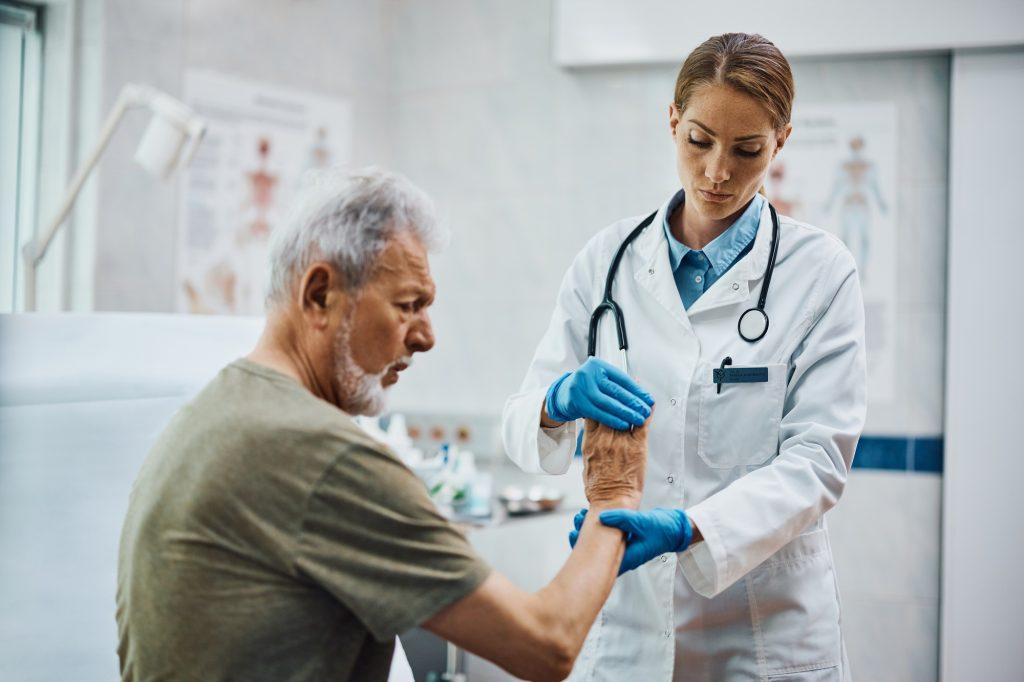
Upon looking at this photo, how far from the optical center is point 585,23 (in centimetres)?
324

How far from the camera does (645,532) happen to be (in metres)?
1.16

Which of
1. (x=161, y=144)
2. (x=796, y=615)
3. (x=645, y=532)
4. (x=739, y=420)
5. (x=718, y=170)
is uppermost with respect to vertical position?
(x=161, y=144)

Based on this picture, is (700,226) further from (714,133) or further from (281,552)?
(281,552)

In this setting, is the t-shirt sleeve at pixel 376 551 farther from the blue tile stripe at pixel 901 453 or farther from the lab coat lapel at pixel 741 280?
the blue tile stripe at pixel 901 453

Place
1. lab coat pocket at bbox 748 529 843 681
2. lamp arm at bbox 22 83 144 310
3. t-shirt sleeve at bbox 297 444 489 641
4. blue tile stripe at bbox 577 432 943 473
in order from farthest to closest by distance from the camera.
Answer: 1. blue tile stripe at bbox 577 432 943 473
2. lamp arm at bbox 22 83 144 310
3. lab coat pocket at bbox 748 529 843 681
4. t-shirt sleeve at bbox 297 444 489 641

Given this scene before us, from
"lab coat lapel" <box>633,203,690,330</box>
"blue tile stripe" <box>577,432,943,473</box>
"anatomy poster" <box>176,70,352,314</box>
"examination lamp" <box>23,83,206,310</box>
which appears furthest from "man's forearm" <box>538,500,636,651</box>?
"anatomy poster" <box>176,70,352,314</box>

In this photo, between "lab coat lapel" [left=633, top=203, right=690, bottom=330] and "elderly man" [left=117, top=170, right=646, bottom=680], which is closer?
"elderly man" [left=117, top=170, right=646, bottom=680]

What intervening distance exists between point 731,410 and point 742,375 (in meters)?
0.06

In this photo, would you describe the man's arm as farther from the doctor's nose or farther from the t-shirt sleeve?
the doctor's nose

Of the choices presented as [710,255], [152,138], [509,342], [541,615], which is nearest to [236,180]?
[152,138]

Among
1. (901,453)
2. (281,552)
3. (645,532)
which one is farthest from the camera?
(901,453)

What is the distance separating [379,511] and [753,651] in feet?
2.09

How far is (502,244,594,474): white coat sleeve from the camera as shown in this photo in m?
1.40

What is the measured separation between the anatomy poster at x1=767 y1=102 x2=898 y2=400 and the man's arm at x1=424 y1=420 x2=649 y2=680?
2.16 metres
